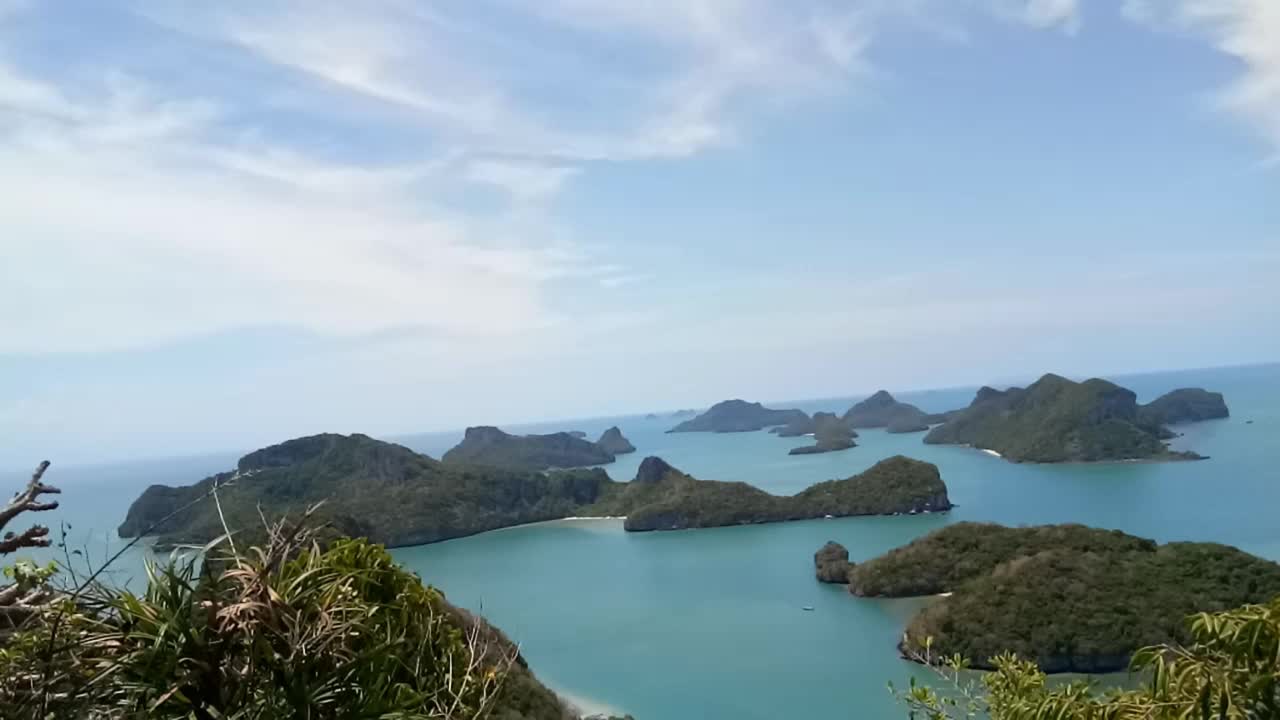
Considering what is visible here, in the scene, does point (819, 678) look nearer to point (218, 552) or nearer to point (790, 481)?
point (218, 552)

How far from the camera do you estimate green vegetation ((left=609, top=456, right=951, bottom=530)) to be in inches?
2335

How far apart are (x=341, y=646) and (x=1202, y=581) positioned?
114ft

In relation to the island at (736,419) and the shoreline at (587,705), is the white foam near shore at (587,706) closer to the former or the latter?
the shoreline at (587,705)

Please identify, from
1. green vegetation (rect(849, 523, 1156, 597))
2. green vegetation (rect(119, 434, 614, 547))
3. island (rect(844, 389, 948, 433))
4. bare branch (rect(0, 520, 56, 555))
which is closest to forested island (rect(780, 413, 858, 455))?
island (rect(844, 389, 948, 433))

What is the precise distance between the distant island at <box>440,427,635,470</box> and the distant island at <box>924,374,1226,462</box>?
53.6 metres

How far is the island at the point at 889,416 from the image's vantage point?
13988cm

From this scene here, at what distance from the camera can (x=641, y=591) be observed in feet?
146

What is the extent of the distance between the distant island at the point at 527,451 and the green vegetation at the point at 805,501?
178 feet

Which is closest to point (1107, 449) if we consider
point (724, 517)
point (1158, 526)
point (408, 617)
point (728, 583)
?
point (1158, 526)

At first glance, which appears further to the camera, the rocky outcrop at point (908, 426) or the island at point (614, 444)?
the island at point (614, 444)

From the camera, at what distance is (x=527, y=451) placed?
395 ft

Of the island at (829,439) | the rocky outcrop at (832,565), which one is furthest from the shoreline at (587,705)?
the island at (829,439)

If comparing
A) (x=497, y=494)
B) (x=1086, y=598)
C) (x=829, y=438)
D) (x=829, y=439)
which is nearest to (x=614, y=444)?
(x=829, y=438)

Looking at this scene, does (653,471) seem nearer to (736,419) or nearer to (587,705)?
(587,705)
